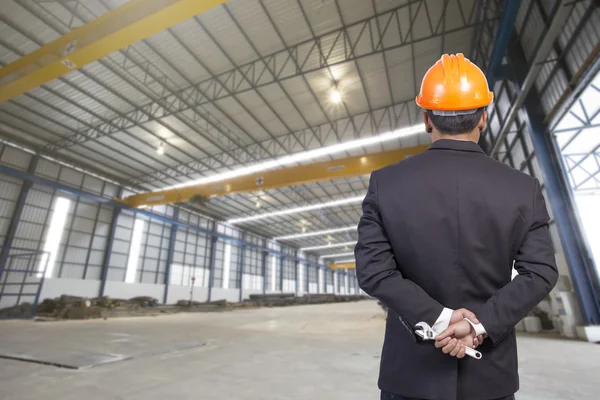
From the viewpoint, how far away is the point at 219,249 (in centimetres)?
2844

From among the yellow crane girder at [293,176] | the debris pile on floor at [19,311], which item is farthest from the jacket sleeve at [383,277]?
the debris pile on floor at [19,311]

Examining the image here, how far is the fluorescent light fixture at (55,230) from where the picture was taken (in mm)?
16161

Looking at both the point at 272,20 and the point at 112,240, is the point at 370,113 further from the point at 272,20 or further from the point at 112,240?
the point at 112,240

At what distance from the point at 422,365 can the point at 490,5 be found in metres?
12.1

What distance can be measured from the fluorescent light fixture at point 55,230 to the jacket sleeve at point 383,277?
20.2 m

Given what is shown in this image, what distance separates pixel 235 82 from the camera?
12.6 meters

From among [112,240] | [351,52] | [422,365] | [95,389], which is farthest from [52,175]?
[422,365]

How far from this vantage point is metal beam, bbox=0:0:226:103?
21.7 ft

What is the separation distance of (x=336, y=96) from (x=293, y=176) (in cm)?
393

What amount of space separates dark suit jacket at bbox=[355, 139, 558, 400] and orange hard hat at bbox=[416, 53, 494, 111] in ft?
0.64

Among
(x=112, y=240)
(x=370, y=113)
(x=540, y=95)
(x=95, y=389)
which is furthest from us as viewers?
(x=112, y=240)

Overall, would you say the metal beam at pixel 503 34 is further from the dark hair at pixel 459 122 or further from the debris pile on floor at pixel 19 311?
the debris pile on floor at pixel 19 311

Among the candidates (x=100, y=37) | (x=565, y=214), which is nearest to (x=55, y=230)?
(x=100, y=37)

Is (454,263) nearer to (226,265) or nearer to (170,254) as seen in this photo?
(170,254)
